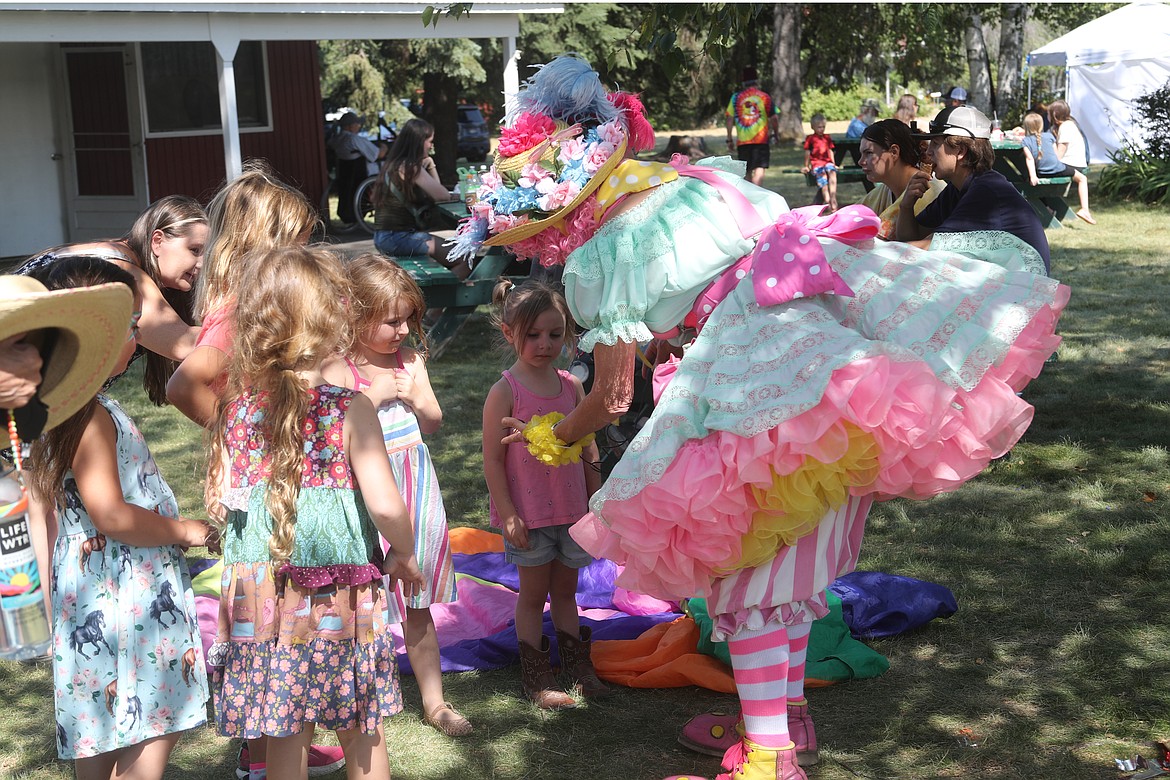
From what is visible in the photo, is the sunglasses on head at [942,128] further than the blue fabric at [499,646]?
Yes

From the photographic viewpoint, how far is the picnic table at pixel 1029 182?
12.9m

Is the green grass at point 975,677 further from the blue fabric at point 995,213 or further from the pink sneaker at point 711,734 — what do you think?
the blue fabric at point 995,213

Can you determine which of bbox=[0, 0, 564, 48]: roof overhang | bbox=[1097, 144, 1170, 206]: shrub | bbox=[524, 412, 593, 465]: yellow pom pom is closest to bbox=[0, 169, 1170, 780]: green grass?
bbox=[524, 412, 593, 465]: yellow pom pom

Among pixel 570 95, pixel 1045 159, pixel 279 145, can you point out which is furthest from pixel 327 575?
pixel 279 145

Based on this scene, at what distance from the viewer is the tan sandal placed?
3578mm

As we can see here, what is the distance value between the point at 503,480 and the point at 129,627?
1.31 meters

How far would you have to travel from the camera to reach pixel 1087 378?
7.49 meters

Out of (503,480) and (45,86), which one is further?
(45,86)

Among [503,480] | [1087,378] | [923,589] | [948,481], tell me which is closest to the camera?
[948,481]

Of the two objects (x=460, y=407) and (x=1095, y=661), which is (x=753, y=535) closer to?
(x=1095, y=661)

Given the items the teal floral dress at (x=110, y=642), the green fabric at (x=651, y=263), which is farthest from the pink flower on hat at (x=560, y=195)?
the teal floral dress at (x=110, y=642)

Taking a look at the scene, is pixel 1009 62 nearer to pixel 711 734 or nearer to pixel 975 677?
pixel 975 677

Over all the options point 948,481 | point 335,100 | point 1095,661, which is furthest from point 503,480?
point 335,100

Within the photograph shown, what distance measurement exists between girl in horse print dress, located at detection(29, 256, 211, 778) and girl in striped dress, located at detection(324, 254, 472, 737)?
804mm
